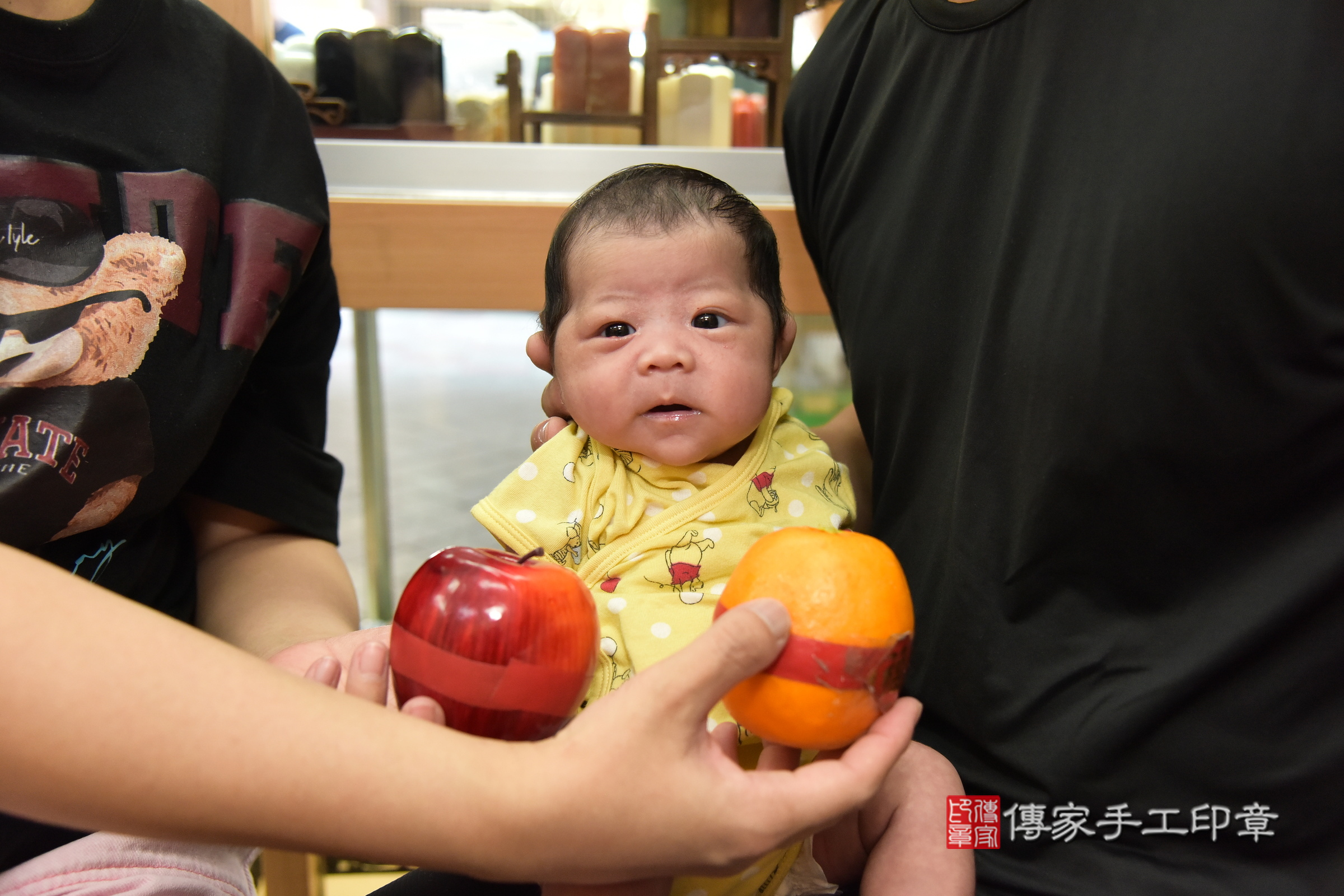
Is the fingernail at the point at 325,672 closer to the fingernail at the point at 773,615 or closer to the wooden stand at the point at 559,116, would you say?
the fingernail at the point at 773,615

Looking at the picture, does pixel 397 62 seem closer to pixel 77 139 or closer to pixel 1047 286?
pixel 77 139

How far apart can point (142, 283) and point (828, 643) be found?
702 millimetres

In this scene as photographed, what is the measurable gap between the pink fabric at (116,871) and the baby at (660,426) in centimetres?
37

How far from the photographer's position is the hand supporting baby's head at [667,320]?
2.86 ft

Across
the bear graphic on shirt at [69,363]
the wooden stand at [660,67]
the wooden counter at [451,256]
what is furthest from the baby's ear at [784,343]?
the wooden stand at [660,67]

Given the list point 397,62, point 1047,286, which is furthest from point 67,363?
point 397,62

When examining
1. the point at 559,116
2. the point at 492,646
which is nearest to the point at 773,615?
the point at 492,646

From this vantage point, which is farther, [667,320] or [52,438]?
[667,320]

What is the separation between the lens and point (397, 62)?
5.69 ft

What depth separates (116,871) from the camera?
28.1 inches

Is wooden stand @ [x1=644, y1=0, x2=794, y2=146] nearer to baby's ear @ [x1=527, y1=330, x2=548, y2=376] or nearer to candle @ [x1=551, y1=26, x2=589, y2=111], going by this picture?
candle @ [x1=551, y1=26, x2=589, y2=111]

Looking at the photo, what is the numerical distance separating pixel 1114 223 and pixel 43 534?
92 centimetres

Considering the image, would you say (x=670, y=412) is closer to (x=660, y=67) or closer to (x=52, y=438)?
(x=52, y=438)

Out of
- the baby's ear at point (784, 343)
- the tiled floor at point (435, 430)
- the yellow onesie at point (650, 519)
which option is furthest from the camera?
the tiled floor at point (435, 430)
